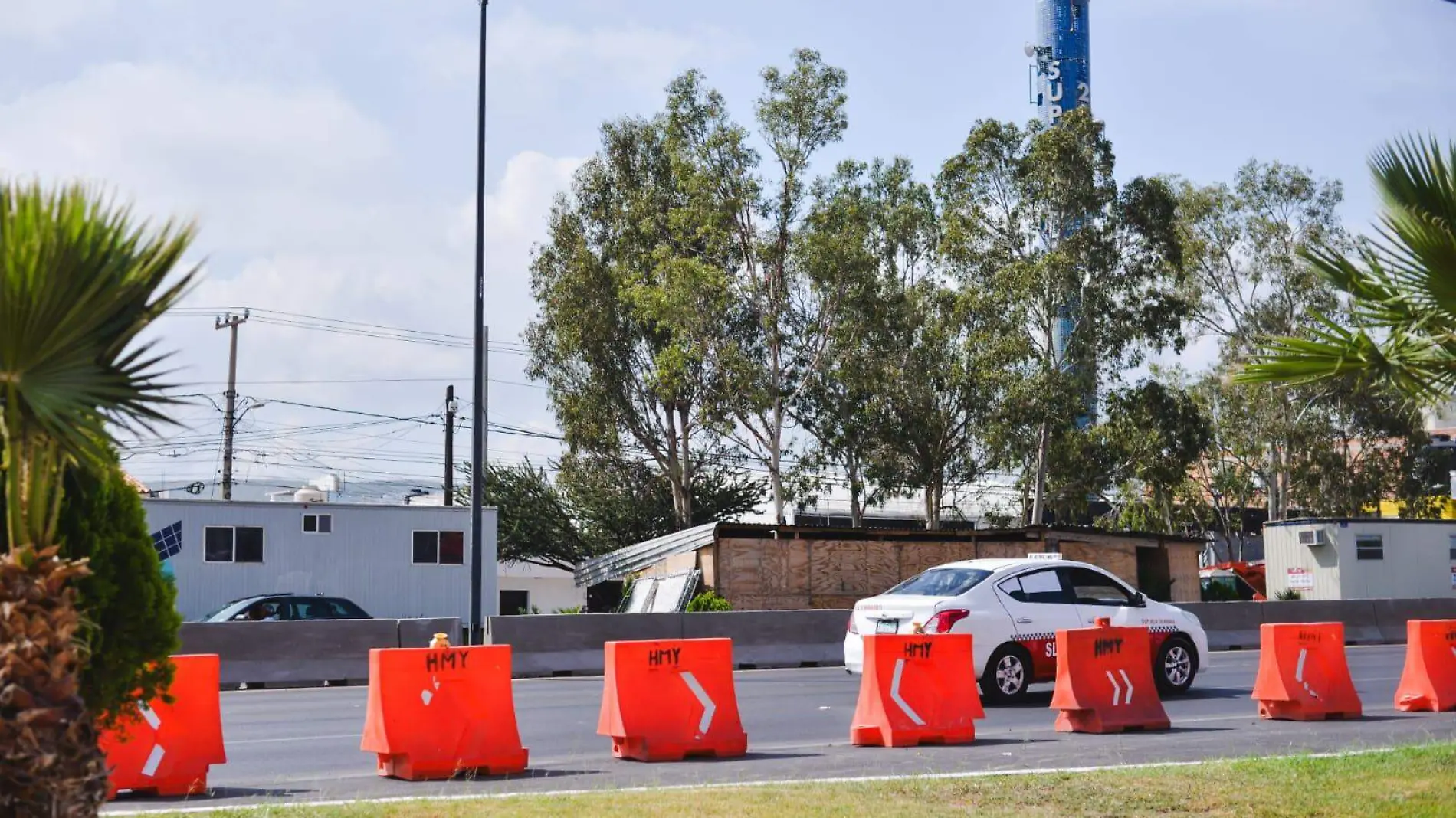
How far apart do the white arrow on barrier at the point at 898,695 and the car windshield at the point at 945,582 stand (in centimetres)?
374

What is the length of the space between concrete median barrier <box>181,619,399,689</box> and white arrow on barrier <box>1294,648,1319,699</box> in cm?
1399

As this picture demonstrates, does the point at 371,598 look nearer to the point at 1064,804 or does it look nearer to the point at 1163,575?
the point at 1163,575

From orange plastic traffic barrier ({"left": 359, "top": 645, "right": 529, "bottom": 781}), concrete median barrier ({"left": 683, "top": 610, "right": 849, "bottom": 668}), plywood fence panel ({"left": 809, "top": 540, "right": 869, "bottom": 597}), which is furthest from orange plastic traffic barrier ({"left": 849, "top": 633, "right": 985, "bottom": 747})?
plywood fence panel ({"left": 809, "top": 540, "right": 869, "bottom": 597})

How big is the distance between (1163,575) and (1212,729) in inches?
1014

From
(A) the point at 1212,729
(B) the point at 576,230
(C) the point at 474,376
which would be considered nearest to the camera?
(A) the point at 1212,729

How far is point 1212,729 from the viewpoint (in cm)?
1396

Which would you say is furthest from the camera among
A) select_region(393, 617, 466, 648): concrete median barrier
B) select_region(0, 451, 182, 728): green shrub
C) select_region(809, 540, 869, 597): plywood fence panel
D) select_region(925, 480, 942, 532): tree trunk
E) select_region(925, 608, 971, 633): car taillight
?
select_region(925, 480, 942, 532): tree trunk

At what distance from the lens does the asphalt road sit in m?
10.8

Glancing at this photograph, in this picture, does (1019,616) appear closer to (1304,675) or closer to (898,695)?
(1304,675)

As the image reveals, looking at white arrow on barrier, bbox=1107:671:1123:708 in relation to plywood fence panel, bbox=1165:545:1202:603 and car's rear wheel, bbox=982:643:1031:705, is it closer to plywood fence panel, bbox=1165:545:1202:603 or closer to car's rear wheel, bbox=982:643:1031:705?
car's rear wheel, bbox=982:643:1031:705

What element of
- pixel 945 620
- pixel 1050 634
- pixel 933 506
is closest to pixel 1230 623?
pixel 1050 634

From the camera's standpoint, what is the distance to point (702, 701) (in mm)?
11945

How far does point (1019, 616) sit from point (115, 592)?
11729mm

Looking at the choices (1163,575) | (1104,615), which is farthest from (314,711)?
(1163,575)
